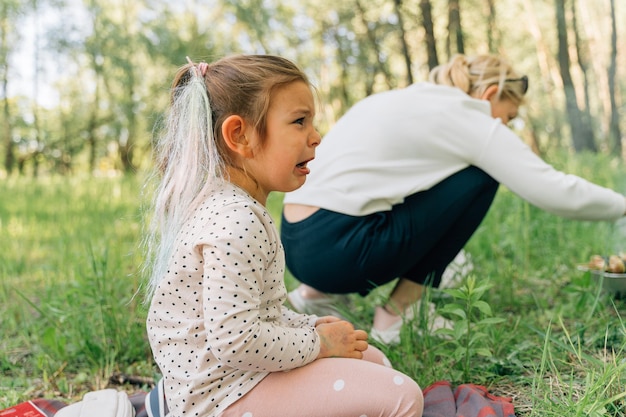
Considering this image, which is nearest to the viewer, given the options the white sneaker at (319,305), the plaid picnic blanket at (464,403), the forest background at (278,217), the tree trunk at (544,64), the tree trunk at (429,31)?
the plaid picnic blanket at (464,403)

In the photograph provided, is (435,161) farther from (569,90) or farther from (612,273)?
(569,90)

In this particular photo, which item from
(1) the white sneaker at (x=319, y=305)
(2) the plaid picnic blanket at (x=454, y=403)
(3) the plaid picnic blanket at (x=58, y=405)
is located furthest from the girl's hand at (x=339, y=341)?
(1) the white sneaker at (x=319, y=305)

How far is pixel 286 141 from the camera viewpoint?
1.38 m

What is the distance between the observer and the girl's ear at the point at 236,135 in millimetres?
1342

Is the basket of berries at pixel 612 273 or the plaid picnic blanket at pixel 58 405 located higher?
the plaid picnic blanket at pixel 58 405

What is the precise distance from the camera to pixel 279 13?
39.6ft

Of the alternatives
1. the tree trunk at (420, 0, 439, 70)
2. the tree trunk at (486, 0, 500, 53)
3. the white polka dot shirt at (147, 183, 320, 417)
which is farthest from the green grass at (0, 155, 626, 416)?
the tree trunk at (486, 0, 500, 53)

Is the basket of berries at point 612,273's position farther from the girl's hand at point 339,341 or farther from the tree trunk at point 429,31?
the tree trunk at point 429,31

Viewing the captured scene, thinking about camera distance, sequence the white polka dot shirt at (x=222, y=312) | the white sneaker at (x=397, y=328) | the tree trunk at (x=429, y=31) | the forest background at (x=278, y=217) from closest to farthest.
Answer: the white polka dot shirt at (x=222, y=312) < the forest background at (x=278, y=217) < the white sneaker at (x=397, y=328) < the tree trunk at (x=429, y=31)

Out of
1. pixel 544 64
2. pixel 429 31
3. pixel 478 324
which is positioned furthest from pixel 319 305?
pixel 544 64

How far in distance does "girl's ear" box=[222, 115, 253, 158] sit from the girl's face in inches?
0.7

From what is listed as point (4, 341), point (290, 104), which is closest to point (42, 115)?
point (4, 341)

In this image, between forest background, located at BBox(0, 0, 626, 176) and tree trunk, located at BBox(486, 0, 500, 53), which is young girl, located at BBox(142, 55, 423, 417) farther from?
tree trunk, located at BBox(486, 0, 500, 53)

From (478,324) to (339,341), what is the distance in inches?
19.7
